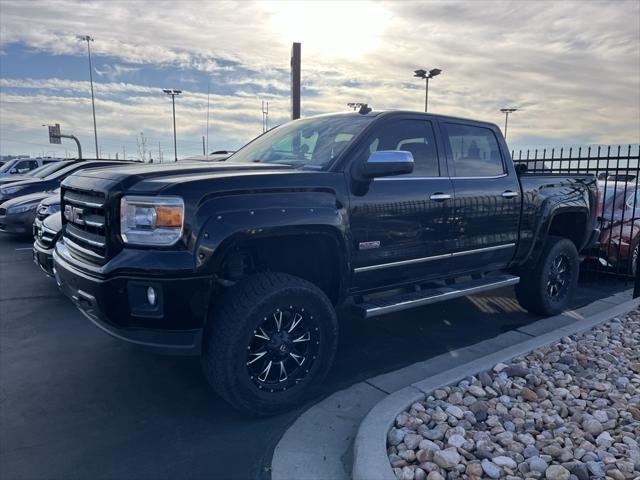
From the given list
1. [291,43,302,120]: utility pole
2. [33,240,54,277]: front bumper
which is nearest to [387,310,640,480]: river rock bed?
[33,240,54,277]: front bumper

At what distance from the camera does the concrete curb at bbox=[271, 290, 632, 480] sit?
2639mm

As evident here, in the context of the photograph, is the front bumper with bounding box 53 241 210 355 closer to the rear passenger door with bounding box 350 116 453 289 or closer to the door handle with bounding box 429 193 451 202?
the rear passenger door with bounding box 350 116 453 289

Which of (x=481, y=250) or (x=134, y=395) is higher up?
(x=481, y=250)

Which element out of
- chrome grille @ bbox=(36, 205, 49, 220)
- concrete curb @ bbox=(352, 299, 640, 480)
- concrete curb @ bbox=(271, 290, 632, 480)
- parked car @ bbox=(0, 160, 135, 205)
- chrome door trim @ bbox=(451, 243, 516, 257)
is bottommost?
concrete curb @ bbox=(271, 290, 632, 480)

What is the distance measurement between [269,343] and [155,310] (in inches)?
30.6

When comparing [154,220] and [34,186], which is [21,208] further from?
[154,220]

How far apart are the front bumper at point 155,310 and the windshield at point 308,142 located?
145cm

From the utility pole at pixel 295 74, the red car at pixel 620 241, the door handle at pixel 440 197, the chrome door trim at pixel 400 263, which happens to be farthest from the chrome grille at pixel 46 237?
the utility pole at pixel 295 74

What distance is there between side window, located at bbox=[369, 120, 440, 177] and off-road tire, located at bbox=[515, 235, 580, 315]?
77.8 inches

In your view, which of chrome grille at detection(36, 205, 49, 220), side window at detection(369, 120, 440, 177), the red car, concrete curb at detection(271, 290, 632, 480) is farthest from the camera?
the red car

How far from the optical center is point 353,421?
10.4 feet

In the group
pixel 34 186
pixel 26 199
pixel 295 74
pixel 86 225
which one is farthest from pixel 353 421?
pixel 295 74

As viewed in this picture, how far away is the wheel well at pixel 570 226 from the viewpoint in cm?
590

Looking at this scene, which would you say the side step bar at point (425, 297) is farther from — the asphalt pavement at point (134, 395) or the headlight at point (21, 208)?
the headlight at point (21, 208)
